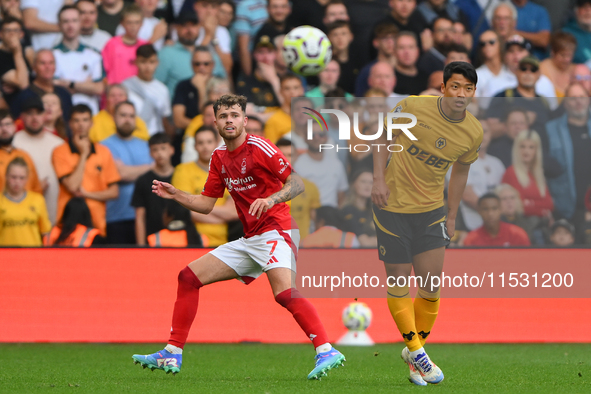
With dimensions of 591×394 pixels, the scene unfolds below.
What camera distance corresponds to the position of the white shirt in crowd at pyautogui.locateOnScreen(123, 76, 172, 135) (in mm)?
10900

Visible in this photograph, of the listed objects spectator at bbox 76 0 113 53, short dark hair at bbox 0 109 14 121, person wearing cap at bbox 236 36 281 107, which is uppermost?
spectator at bbox 76 0 113 53

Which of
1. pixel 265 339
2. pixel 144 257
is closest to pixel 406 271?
pixel 265 339

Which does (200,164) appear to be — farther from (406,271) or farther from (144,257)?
(406,271)

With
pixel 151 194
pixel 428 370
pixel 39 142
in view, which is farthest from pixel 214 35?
pixel 428 370

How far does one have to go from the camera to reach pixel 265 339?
9.30 metres

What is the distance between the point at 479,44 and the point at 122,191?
543 centimetres

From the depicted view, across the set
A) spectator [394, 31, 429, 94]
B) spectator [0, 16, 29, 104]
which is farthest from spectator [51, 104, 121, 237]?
spectator [394, 31, 429, 94]

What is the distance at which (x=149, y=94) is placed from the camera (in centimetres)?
1100

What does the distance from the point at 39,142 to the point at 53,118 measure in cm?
44

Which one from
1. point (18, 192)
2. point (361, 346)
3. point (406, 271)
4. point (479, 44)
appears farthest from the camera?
point (479, 44)

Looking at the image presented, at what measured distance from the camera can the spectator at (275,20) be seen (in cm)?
1152

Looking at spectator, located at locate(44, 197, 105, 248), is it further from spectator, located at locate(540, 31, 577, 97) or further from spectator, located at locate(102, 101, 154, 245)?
spectator, located at locate(540, 31, 577, 97)

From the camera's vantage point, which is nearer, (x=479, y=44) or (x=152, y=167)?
(x=152, y=167)

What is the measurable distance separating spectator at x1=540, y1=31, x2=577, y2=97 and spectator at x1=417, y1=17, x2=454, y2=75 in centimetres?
144
